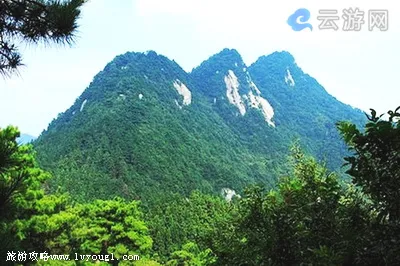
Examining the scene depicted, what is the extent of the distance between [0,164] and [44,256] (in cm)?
877

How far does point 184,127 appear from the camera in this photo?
364ft

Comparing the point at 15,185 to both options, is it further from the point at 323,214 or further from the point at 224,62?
the point at 224,62

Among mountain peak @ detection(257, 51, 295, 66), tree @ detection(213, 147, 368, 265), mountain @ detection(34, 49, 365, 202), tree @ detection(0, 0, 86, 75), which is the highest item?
mountain peak @ detection(257, 51, 295, 66)

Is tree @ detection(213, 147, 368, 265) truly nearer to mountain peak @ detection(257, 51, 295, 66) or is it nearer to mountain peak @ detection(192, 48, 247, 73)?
mountain peak @ detection(192, 48, 247, 73)

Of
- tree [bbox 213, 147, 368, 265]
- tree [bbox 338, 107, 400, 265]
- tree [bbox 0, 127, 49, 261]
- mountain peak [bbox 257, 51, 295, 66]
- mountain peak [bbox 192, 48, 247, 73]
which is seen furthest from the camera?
mountain peak [bbox 257, 51, 295, 66]

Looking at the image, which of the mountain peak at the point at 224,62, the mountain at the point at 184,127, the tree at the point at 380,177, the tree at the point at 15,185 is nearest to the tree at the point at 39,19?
Result: the tree at the point at 15,185

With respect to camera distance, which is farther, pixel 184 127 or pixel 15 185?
pixel 184 127

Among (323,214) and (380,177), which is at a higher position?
(380,177)

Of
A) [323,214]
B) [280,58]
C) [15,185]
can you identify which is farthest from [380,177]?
[280,58]

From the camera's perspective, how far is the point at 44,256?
10656 mm

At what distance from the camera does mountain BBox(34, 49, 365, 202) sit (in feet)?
240

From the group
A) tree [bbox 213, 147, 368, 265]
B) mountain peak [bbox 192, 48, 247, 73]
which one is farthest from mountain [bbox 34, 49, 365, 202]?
tree [bbox 213, 147, 368, 265]

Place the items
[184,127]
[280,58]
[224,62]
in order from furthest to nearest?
[280,58], [224,62], [184,127]

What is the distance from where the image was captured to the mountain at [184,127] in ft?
240
